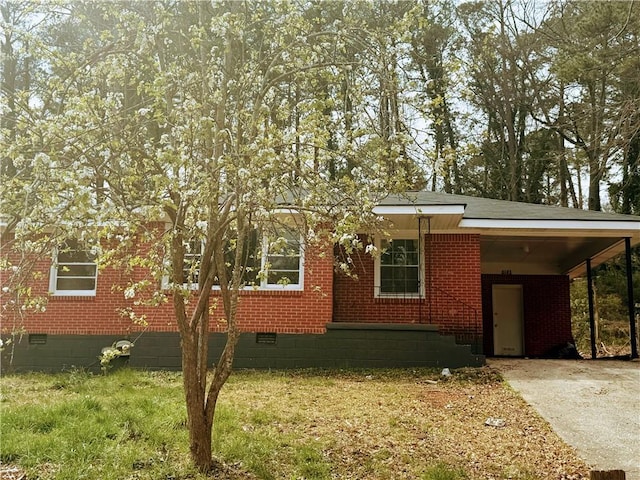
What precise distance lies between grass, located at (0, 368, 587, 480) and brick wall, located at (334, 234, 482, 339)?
252 centimetres

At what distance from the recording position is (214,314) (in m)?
10.7

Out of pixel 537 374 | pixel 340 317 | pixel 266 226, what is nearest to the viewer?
pixel 266 226

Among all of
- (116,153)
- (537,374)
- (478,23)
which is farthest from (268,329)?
(478,23)

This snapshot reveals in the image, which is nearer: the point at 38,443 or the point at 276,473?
the point at 276,473

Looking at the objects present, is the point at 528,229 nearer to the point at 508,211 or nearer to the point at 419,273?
the point at 508,211

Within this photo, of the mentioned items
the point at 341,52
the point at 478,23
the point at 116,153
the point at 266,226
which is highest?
the point at 478,23

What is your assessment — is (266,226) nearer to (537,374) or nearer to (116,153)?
(116,153)

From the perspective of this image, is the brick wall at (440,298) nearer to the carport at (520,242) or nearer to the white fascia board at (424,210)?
the carport at (520,242)

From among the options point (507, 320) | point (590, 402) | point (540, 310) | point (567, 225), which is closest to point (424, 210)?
point (567, 225)

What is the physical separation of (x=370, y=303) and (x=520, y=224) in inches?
134

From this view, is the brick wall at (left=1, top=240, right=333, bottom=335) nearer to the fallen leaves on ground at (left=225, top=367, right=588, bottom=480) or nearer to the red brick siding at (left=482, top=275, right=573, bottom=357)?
the fallen leaves on ground at (left=225, top=367, right=588, bottom=480)

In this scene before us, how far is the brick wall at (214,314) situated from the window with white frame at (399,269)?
137 cm

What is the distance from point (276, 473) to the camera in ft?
16.4

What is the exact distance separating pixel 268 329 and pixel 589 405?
18.6 ft
